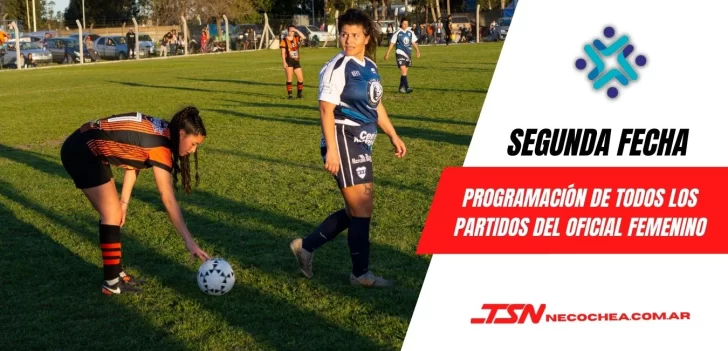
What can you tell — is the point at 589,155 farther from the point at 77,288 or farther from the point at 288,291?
the point at 77,288

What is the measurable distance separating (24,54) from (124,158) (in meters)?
41.2

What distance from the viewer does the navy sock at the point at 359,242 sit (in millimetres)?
6102

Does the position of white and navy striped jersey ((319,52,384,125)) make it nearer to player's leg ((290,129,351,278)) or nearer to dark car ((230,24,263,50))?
player's leg ((290,129,351,278))

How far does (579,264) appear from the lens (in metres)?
4.32

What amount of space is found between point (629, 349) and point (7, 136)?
13.9 meters

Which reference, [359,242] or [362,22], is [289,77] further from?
[362,22]

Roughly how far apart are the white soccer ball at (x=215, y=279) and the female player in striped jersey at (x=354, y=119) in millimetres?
849

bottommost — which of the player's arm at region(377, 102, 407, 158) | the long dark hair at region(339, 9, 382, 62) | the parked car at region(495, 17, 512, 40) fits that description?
the parked car at region(495, 17, 512, 40)

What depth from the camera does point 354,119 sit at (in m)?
5.91

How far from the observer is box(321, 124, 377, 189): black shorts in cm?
590

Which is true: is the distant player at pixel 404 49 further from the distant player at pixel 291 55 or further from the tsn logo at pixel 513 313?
the tsn logo at pixel 513 313

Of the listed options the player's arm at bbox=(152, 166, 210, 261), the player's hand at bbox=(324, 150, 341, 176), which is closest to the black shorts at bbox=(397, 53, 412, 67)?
the player's hand at bbox=(324, 150, 341, 176)

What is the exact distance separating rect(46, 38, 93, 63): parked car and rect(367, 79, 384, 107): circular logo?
44.0m

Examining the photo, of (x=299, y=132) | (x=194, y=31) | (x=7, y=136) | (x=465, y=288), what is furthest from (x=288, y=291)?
(x=194, y=31)
